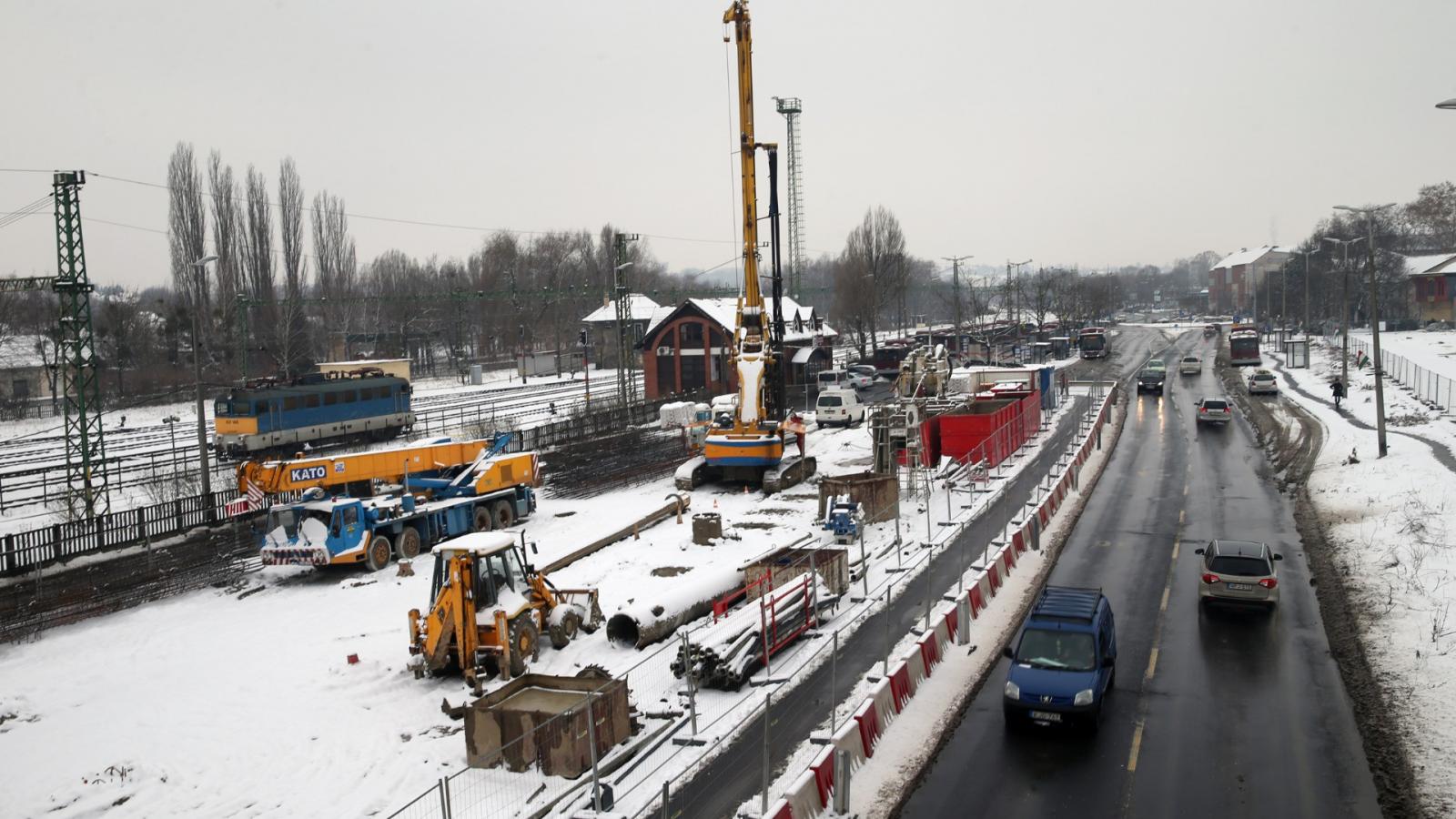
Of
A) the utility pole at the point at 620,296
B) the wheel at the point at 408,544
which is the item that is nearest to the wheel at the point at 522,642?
the wheel at the point at 408,544

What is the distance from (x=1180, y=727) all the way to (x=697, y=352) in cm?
5775

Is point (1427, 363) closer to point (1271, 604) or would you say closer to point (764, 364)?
point (764, 364)

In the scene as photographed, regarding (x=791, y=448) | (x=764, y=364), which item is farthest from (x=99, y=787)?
(x=791, y=448)

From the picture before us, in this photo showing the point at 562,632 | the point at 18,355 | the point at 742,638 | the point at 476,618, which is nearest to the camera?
the point at 742,638

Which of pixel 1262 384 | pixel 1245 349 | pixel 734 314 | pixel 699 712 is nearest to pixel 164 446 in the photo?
pixel 734 314

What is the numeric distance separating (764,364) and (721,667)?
892 inches

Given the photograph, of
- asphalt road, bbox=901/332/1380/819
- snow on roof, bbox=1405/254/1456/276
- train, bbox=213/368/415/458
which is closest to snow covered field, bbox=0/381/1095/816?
asphalt road, bbox=901/332/1380/819

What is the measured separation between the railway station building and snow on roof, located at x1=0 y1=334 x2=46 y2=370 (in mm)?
43186

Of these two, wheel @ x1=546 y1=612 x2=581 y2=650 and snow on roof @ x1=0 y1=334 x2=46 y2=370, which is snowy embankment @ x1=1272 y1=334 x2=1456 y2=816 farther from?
snow on roof @ x1=0 y1=334 x2=46 y2=370

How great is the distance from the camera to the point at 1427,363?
68500 millimetres

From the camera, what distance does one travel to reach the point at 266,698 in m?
18.3

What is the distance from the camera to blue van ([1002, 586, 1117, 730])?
15.4 m

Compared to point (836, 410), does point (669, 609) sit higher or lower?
lower

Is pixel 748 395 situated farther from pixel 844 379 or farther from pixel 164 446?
pixel 164 446
